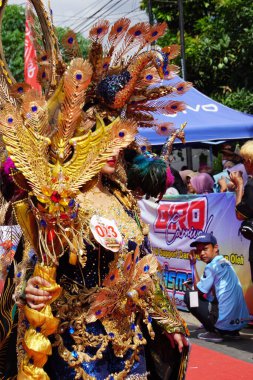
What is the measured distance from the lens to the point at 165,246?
29.9 ft

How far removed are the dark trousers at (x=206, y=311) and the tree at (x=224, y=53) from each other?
11.3m

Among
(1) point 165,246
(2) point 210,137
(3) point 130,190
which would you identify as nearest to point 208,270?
(1) point 165,246

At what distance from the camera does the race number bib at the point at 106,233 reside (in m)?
2.98

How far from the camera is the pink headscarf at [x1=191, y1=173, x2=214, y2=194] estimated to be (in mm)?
9719

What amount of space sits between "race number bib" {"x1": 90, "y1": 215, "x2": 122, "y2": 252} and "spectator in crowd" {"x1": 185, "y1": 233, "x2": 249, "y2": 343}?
13.6 ft

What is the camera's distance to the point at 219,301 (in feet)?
23.2

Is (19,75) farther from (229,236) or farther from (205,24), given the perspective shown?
(229,236)

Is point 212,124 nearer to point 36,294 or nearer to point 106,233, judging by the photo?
point 106,233

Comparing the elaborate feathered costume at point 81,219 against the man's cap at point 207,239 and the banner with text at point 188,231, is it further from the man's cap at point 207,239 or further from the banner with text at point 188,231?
the banner with text at point 188,231

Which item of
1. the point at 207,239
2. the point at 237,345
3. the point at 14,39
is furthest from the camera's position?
the point at 14,39

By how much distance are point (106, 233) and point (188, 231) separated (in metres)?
5.59

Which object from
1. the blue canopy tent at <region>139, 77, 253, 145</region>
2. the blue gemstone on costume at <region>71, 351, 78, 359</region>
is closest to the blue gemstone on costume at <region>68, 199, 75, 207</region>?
the blue gemstone on costume at <region>71, 351, 78, 359</region>

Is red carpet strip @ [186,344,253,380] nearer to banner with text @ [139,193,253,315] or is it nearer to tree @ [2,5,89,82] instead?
banner with text @ [139,193,253,315]

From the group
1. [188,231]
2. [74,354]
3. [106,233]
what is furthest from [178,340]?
[188,231]
